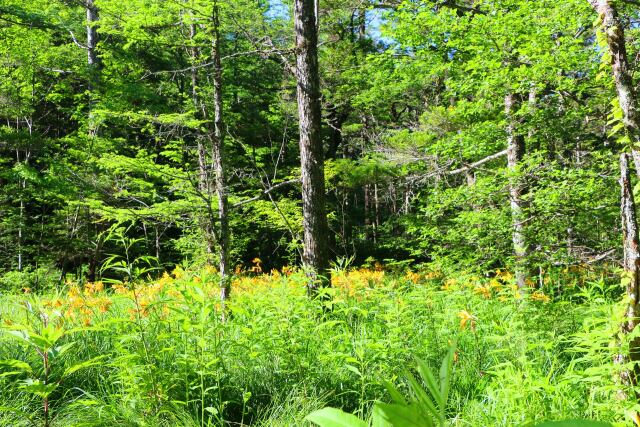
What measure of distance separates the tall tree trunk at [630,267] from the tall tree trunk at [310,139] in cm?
344

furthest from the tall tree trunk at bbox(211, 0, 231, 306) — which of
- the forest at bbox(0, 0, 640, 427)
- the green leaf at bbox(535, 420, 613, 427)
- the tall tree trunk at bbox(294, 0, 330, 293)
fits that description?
the green leaf at bbox(535, 420, 613, 427)

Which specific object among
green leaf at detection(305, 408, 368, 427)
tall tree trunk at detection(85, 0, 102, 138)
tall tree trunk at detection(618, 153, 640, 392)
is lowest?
tall tree trunk at detection(618, 153, 640, 392)

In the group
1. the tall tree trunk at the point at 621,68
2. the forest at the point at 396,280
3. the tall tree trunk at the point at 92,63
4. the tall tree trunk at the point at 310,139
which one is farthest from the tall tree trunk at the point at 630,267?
the tall tree trunk at the point at 92,63

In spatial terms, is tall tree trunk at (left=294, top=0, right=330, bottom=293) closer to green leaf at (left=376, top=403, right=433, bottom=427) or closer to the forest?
the forest

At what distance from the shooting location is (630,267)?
242cm

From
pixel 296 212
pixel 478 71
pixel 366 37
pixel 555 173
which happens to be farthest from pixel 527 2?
pixel 366 37

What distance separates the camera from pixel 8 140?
1163cm

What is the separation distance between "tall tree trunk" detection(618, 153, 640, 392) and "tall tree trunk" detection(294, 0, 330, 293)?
344 centimetres

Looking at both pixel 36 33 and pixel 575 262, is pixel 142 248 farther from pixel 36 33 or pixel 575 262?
pixel 575 262

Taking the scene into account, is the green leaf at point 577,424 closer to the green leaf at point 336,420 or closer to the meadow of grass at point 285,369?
the green leaf at point 336,420

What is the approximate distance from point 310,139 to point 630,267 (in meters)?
3.77

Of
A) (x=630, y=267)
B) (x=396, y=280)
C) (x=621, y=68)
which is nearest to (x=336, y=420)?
(x=630, y=267)

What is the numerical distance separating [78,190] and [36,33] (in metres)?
6.11

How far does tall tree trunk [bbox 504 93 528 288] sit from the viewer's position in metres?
4.75
